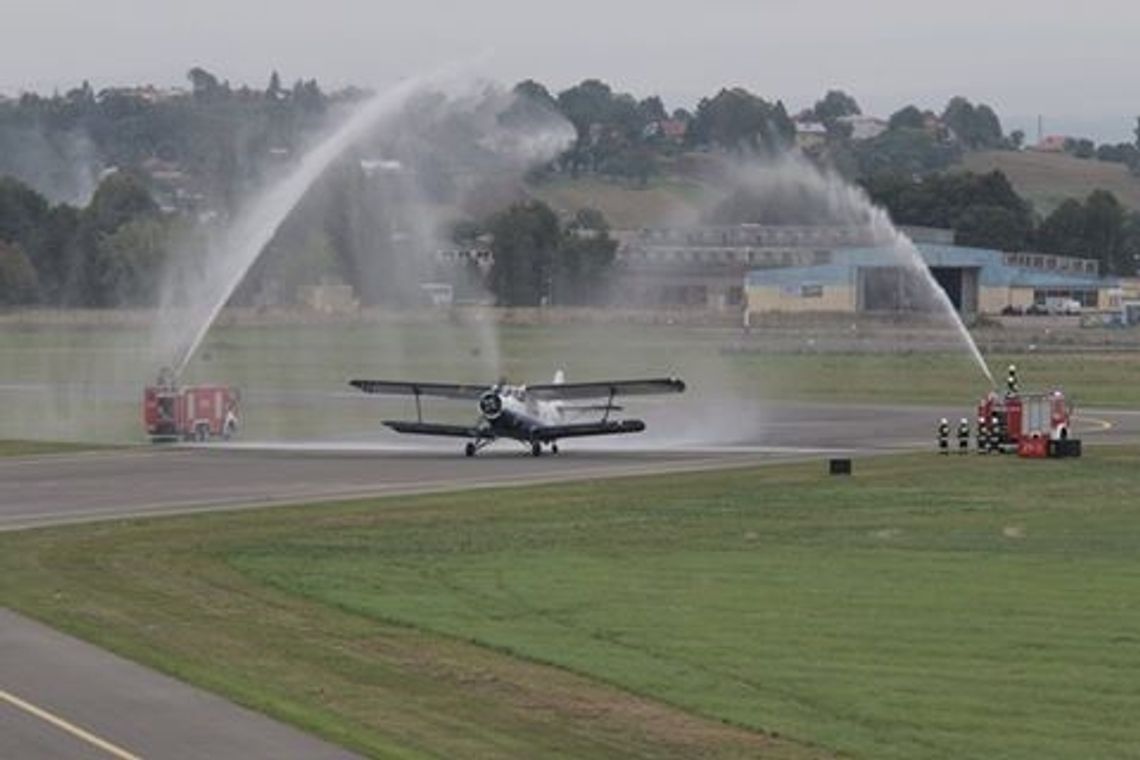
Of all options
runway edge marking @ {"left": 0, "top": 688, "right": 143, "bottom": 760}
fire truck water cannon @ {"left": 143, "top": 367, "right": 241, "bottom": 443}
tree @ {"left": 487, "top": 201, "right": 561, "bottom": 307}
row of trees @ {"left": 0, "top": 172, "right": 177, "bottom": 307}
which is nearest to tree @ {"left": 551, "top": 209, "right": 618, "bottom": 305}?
tree @ {"left": 487, "top": 201, "right": 561, "bottom": 307}

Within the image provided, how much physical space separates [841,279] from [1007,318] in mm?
11810

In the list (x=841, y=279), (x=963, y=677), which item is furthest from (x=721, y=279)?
(x=963, y=677)

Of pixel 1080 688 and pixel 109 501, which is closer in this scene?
pixel 1080 688

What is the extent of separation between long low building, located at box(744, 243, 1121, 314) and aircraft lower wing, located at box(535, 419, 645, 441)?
8905cm

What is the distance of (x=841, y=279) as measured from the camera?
166 metres

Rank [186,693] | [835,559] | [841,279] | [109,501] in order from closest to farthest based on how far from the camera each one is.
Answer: [186,693]
[835,559]
[109,501]
[841,279]

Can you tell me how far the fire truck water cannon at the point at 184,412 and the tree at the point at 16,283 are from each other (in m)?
58.1

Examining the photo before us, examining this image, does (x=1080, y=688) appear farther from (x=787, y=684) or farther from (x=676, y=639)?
(x=676, y=639)

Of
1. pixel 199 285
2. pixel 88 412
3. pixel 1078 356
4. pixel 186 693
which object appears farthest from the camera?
pixel 1078 356

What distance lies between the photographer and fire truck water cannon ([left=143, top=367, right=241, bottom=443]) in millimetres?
72562

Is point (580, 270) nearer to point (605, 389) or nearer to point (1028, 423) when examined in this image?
point (605, 389)

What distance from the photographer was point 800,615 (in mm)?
32562

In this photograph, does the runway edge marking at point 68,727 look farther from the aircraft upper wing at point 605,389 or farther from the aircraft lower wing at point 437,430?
the aircraft upper wing at point 605,389

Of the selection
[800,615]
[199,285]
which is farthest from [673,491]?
[199,285]
